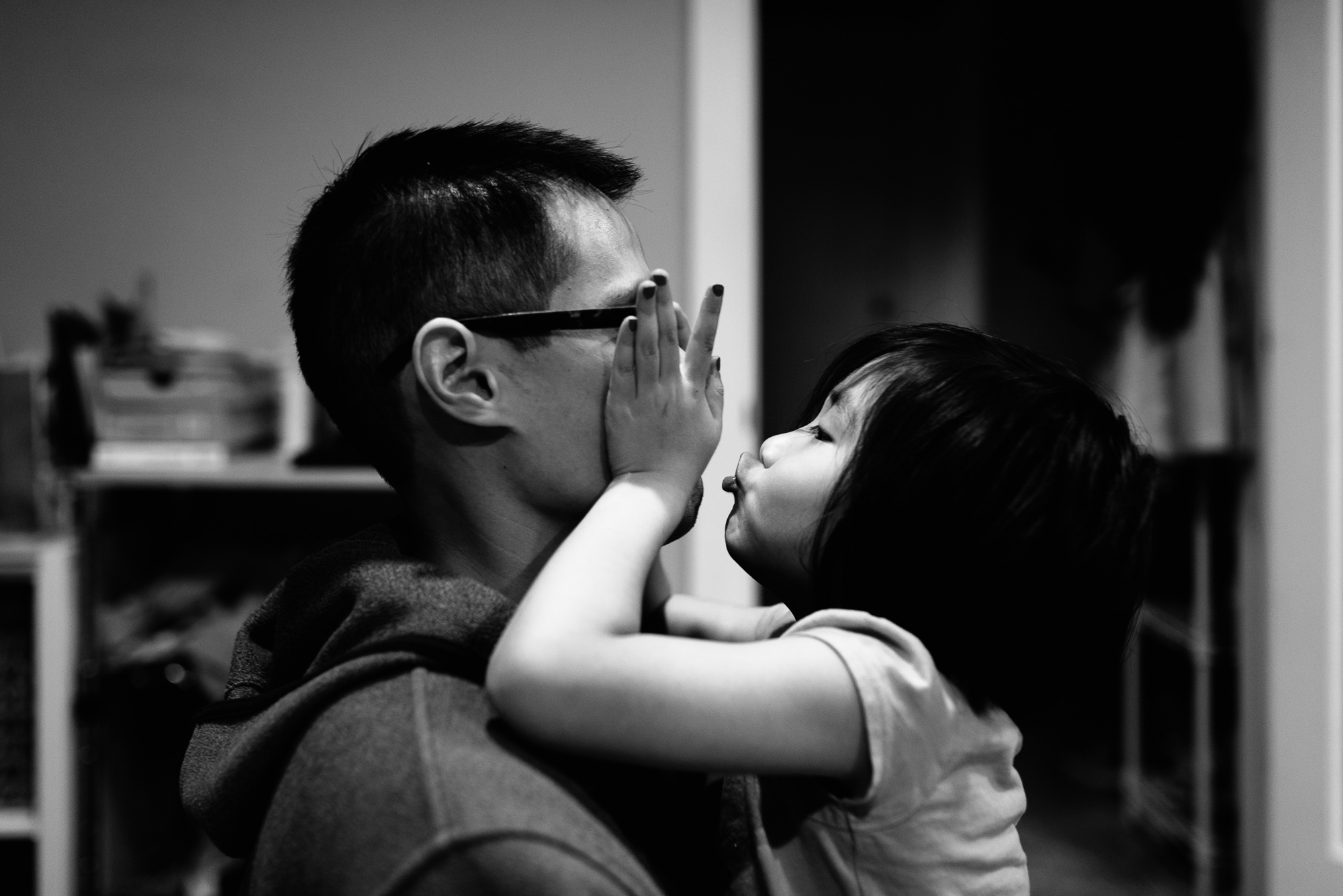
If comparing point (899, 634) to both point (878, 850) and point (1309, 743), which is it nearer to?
point (878, 850)

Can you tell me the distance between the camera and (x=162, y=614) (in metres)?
1.99

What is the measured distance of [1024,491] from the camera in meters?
0.77

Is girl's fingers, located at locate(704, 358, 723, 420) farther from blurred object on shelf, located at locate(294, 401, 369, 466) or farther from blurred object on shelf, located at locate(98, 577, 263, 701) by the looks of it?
blurred object on shelf, located at locate(98, 577, 263, 701)

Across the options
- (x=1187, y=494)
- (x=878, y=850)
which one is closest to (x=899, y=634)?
(x=878, y=850)

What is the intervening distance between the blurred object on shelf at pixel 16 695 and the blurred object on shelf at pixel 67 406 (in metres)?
0.26

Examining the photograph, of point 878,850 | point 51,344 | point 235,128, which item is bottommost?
point 878,850

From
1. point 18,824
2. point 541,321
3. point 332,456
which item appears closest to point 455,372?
point 541,321

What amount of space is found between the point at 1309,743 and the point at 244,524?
2.27m

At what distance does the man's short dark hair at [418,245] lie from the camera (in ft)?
2.57

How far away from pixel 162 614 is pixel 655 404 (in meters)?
1.61

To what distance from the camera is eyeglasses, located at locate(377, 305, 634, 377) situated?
0.78 meters

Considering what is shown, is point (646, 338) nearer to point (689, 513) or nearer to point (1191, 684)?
point (689, 513)

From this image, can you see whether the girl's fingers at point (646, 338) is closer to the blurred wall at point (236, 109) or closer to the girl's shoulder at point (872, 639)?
the girl's shoulder at point (872, 639)

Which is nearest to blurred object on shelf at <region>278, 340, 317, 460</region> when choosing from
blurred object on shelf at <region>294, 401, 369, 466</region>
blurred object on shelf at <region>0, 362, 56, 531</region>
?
blurred object on shelf at <region>294, 401, 369, 466</region>
